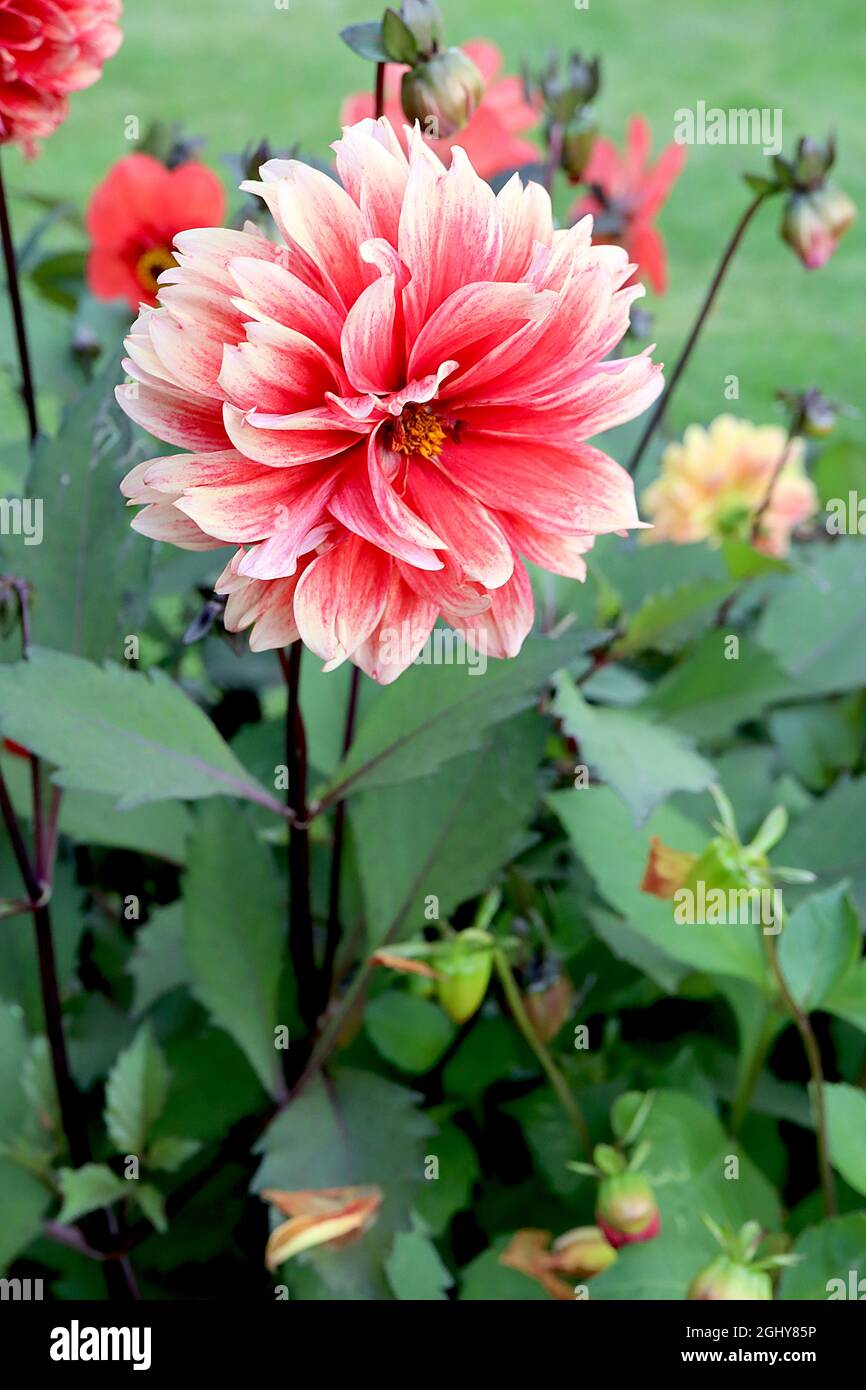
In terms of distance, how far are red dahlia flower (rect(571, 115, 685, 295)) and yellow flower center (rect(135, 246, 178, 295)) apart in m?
0.21

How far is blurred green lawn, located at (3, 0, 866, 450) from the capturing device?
1953mm

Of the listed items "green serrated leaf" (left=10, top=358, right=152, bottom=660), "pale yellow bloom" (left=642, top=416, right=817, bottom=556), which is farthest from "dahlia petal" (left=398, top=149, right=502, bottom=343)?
"pale yellow bloom" (left=642, top=416, right=817, bottom=556)

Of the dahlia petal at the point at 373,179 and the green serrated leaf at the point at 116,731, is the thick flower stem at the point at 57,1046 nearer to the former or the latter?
the green serrated leaf at the point at 116,731

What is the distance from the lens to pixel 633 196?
0.75 meters

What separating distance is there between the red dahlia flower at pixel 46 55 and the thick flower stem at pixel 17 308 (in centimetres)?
3

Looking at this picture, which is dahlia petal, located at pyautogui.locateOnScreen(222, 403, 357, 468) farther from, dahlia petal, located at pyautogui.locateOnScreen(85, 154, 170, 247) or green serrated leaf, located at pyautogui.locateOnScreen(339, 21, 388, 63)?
dahlia petal, located at pyautogui.locateOnScreen(85, 154, 170, 247)

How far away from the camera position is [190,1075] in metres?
0.56

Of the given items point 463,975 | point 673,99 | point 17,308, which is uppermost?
point 673,99

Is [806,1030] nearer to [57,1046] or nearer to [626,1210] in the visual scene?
[626,1210]

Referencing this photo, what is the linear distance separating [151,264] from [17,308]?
124 millimetres

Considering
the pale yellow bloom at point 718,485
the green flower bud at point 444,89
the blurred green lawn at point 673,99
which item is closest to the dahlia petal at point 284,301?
the green flower bud at point 444,89

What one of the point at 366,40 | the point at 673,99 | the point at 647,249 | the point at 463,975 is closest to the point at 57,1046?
the point at 463,975

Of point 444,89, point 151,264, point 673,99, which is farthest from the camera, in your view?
point 673,99
